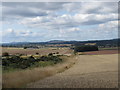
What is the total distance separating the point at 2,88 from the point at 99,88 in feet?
21.5

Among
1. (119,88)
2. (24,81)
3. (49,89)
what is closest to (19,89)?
(49,89)

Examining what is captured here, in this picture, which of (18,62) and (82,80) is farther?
(18,62)

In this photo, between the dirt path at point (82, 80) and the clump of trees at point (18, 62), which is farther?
the clump of trees at point (18, 62)

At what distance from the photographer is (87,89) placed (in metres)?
14.7

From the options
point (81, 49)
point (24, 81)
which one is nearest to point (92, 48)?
point (81, 49)

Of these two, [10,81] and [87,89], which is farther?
[10,81]

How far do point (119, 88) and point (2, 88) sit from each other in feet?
26.5

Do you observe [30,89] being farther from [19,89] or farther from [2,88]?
[2,88]

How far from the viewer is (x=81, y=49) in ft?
285

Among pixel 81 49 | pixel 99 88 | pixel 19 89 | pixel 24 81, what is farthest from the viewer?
pixel 81 49

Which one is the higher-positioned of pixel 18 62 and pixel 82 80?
pixel 82 80

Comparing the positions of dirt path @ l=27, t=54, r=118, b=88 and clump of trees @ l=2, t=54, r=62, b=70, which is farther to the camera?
clump of trees @ l=2, t=54, r=62, b=70

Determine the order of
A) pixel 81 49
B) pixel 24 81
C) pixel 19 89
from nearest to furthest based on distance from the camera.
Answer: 1. pixel 19 89
2. pixel 24 81
3. pixel 81 49

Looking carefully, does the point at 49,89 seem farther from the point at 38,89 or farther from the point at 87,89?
the point at 87,89
